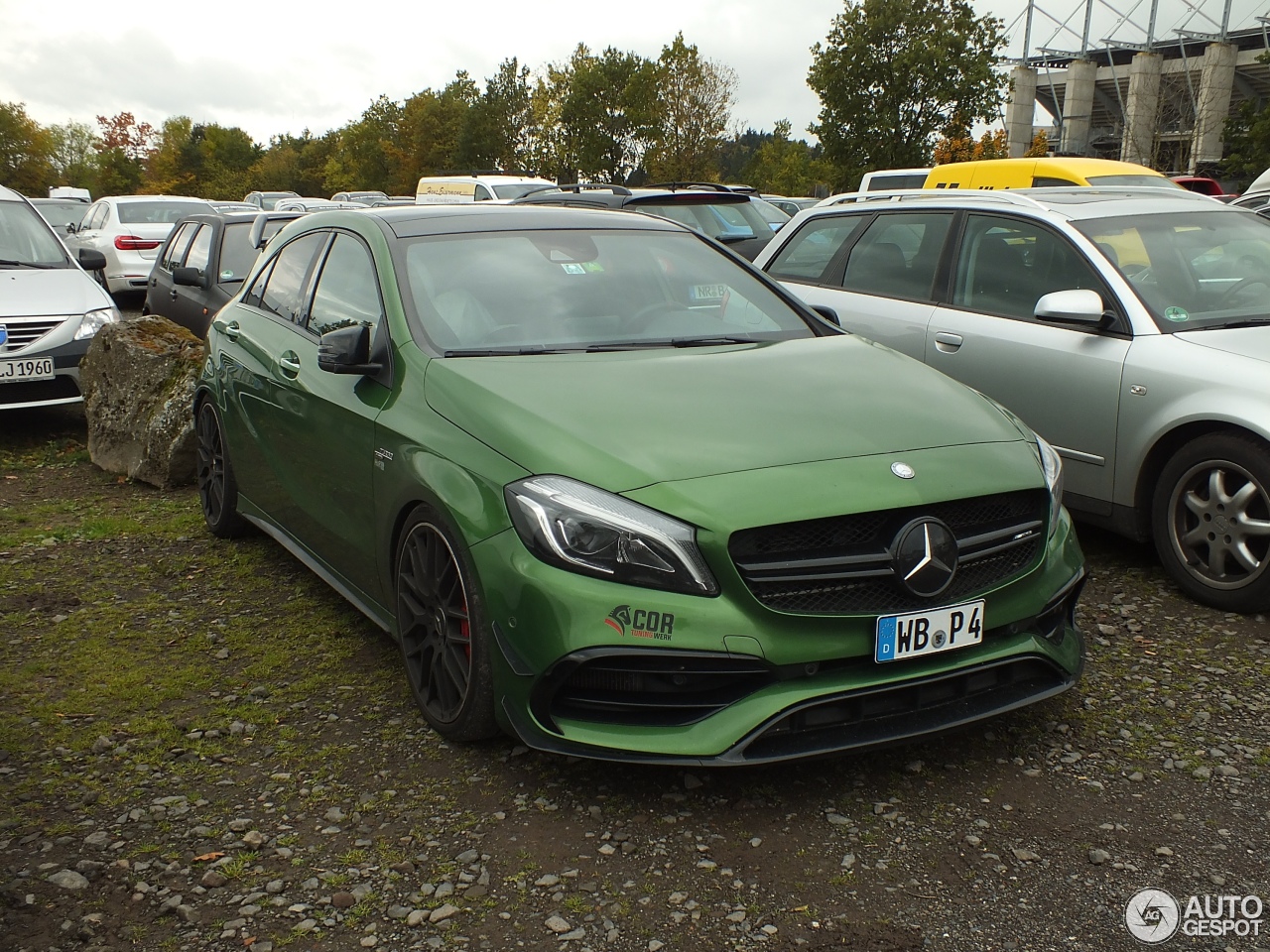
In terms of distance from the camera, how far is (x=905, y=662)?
130 inches

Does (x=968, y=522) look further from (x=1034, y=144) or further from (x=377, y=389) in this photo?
(x=1034, y=144)

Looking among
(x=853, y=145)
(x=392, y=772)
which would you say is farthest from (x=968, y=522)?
(x=853, y=145)

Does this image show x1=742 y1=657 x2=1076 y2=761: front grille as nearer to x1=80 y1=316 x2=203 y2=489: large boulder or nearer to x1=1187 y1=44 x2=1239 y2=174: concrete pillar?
x1=80 y1=316 x2=203 y2=489: large boulder

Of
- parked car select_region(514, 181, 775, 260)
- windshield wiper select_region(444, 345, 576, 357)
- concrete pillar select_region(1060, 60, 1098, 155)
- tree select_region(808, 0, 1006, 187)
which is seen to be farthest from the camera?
concrete pillar select_region(1060, 60, 1098, 155)

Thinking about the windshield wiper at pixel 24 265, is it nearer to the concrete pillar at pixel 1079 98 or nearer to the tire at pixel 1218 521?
the tire at pixel 1218 521

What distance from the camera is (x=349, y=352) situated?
4.09 m

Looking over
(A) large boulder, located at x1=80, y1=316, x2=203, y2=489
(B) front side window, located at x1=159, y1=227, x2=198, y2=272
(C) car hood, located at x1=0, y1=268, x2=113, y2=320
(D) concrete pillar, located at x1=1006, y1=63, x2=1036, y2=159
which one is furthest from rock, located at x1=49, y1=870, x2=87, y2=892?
(D) concrete pillar, located at x1=1006, y1=63, x2=1036, y2=159

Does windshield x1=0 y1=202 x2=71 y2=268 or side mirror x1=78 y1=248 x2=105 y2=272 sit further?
side mirror x1=78 y1=248 x2=105 y2=272

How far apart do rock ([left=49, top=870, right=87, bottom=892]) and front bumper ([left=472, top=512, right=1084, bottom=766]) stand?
114cm

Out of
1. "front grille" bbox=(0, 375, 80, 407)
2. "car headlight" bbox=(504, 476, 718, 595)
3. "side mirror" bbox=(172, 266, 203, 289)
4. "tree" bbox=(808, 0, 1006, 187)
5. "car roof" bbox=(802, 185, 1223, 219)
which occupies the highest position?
"tree" bbox=(808, 0, 1006, 187)

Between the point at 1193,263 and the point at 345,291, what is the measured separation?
3.83m

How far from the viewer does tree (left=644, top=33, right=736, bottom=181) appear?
51562 mm

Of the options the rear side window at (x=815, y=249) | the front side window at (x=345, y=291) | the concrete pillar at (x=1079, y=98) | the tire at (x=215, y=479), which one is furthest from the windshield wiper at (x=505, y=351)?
the concrete pillar at (x=1079, y=98)

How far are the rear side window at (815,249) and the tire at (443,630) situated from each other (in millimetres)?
4041
